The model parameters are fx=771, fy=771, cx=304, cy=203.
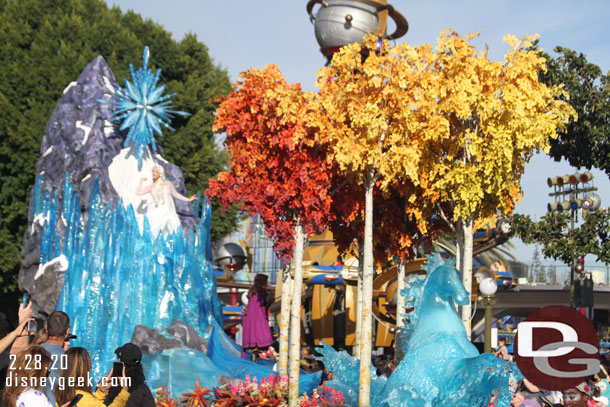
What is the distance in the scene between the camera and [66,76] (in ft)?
86.8

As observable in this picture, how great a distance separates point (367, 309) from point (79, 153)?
12.9 m

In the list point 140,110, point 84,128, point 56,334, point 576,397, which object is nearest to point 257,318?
point 140,110

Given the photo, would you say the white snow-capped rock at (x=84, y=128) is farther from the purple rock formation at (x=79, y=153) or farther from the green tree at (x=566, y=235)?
the green tree at (x=566, y=235)

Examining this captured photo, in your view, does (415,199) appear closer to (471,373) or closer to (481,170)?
(481,170)

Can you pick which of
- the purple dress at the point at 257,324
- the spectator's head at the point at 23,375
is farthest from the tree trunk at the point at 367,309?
the spectator's head at the point at 23,375

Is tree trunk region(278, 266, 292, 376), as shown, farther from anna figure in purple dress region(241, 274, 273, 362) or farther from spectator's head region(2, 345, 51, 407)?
spectator's head region(2, 345, 51, 407)

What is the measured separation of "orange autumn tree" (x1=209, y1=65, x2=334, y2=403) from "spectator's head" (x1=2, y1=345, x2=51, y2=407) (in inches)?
339

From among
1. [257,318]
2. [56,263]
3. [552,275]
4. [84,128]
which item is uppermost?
[84,128]

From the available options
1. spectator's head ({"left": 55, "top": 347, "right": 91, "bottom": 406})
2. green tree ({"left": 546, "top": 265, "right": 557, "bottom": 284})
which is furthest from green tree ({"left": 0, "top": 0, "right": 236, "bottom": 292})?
spectator's head ({"left": 55, "top": 347, "right": 91, "bottom": 406})

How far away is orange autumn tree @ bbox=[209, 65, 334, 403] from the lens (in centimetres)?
1333

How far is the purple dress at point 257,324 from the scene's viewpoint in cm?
1762

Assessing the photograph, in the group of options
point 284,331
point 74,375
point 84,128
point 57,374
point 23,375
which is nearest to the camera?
point 23,375

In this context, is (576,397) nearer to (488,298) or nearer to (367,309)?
(367,309)

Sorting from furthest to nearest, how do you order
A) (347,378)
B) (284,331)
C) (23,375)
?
(284,331) < (347,378) < (23,375)
